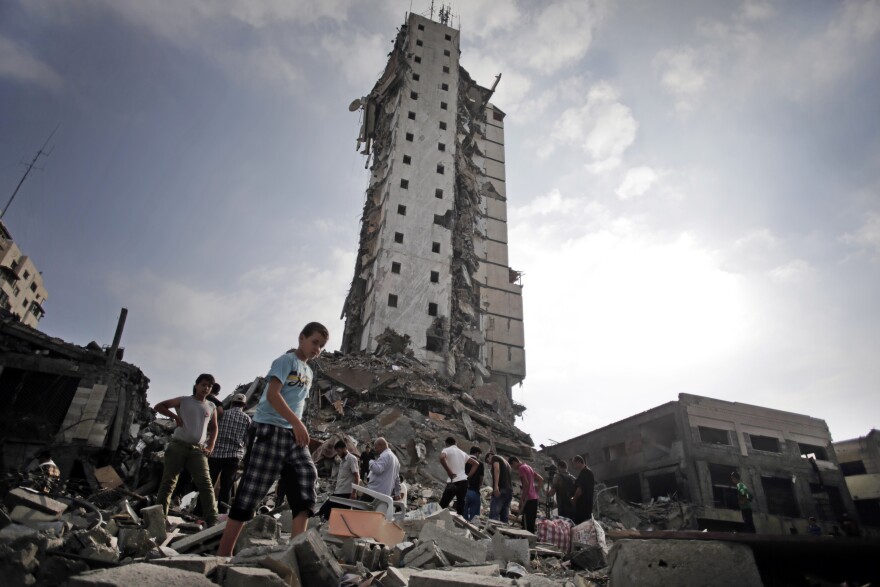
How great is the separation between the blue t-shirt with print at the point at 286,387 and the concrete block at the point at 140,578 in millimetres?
1064

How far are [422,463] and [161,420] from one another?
7.55 meters

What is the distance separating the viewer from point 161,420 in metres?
13.5

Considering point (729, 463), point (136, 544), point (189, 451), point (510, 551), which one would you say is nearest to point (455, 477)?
point (510, 551)

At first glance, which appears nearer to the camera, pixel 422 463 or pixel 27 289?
pixel 422 463

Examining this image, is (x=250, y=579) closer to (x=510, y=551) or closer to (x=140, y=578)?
(x=140, y=578)

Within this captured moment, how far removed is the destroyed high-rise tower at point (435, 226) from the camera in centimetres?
2692

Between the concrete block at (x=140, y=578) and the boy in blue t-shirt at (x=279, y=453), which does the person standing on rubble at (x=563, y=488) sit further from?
the concrete block at (x=140, y=578)

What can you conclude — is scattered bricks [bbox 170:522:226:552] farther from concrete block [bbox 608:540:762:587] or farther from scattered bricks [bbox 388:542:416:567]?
concrete block [bbox 608:540:762:587]

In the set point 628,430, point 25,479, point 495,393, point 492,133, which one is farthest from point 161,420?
point 492,133

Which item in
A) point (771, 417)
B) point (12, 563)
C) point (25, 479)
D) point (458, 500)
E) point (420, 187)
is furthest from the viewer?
point (420, 187)

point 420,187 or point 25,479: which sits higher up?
point 420,187

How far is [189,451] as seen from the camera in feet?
15.2

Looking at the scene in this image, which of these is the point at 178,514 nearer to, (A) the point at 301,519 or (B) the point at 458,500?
(A) the point at 301,519

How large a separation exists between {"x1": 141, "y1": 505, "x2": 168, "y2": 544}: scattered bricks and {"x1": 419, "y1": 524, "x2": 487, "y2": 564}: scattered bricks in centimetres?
214
